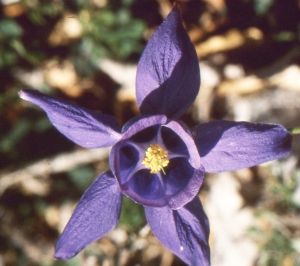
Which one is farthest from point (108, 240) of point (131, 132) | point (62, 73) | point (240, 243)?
point (131, 132)

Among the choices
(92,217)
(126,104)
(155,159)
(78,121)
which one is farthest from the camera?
(126,104)

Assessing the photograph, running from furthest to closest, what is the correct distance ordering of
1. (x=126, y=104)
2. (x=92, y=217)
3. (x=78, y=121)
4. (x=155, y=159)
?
(x=126, y=104) < (x=155, y=159) < (x=92, y=217) < (x=78, y=121)

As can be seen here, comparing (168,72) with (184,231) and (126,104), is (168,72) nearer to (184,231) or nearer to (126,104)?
(184,231)

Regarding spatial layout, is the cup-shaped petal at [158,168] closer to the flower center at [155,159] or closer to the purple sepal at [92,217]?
the flower center at [155,159]

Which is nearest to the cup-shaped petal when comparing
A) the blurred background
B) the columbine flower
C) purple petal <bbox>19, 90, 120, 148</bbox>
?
the columbine flower

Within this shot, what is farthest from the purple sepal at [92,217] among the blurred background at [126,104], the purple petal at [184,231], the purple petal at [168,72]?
the blurred background at [126,104]

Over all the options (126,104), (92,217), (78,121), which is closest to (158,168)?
(92,217)

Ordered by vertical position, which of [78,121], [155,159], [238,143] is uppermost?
[78,121]
